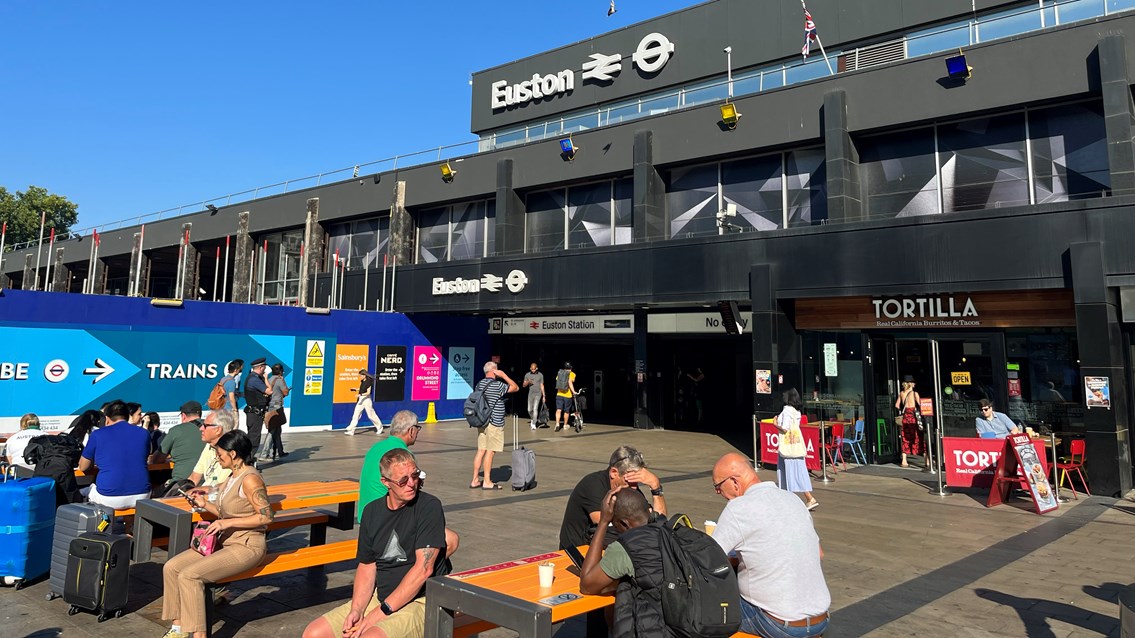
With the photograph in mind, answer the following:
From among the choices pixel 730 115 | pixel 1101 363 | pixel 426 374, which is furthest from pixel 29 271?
pixel 1101 363

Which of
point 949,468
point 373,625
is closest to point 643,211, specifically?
point 949,468

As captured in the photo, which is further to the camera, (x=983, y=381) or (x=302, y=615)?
(x=983, y=381)

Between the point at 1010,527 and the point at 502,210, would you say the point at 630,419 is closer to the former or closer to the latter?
the point at 502,210

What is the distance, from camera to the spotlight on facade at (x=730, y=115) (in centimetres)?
1705

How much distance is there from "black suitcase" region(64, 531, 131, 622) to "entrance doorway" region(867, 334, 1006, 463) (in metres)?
13.2

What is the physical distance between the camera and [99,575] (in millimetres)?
4898

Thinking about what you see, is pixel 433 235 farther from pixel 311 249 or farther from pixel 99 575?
pixel 99 575

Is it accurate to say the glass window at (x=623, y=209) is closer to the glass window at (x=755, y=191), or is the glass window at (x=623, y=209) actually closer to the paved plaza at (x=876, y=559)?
the glass window at (x=755, y=191)

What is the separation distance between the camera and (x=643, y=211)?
729 inches

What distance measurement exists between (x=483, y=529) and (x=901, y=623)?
14.7 feet

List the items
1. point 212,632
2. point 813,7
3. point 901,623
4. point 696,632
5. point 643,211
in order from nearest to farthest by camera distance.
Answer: point 696,632
point 212,632
point 901,623
point 643,211
point 813,7

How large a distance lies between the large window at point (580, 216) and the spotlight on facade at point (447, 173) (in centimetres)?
308

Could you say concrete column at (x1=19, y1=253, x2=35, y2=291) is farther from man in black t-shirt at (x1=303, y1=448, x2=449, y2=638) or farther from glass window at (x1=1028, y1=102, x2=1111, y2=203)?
glass window at (x1=1028, y1=102, x2=1111, y2=203)

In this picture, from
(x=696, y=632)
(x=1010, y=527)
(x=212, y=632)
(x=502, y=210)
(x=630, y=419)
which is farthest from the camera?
(x=630, y=419)
